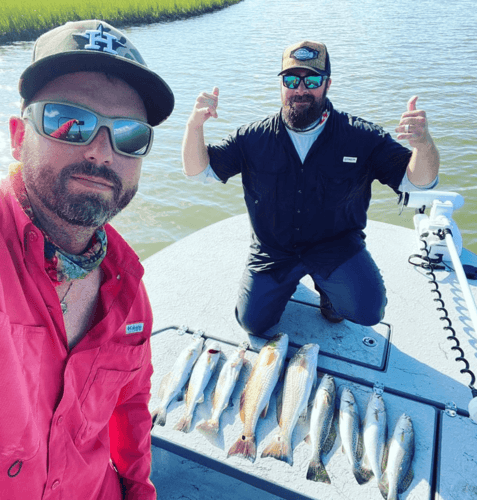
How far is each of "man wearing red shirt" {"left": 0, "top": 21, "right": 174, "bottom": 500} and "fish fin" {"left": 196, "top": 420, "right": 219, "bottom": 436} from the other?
0.64 metres

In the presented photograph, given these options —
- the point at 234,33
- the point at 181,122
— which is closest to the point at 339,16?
the point at 234,33

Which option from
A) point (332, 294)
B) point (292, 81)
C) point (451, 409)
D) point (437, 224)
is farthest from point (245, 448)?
point (437, 224)

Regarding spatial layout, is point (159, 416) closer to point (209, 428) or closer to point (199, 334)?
point (209, 428)

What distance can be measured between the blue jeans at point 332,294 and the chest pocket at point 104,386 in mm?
1482

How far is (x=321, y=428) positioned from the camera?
230cm

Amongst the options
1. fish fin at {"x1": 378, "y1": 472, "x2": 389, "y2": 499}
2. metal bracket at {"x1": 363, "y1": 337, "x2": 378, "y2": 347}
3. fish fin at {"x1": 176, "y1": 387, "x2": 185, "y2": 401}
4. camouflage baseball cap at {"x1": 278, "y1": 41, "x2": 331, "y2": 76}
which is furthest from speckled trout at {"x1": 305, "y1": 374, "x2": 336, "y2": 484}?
camouflage baseball cap at {"x1": 278, "y1": 41, "x2": 331, "y2": 76}

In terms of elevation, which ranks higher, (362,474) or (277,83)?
(277,83)

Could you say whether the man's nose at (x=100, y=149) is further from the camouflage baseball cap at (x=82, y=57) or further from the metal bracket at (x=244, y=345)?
the metal bracket at (x=244, y=345)

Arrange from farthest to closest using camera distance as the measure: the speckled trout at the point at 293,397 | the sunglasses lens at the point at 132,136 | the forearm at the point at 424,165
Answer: the forearm at the point at 424,165, the speckled trout at the point at 293,397, the sunglasses lens at the point at 132,136

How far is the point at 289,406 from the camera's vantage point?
2412 millimetres

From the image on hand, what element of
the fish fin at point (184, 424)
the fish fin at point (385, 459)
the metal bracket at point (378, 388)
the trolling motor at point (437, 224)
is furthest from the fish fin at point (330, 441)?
the trolling motor at point (437, 224)

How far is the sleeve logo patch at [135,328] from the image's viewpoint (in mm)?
1694

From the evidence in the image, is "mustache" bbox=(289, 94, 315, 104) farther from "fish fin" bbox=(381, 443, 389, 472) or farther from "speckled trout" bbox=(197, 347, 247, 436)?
"fish fin" bbox=(381, 443, 389, 472)

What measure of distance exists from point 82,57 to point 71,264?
0.72 m
